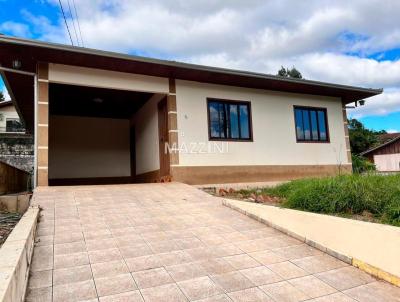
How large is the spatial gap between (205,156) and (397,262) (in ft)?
19.8

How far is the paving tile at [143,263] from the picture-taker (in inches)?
118

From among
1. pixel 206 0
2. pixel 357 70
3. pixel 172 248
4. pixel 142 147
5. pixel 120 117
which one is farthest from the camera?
pixel 357 70

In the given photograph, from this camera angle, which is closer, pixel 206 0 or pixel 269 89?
Result: pixel 206 0

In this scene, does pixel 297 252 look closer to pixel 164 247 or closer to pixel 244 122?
pixel 164 247

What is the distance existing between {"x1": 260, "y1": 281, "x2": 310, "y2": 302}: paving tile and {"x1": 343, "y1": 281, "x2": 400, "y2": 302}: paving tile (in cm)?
42

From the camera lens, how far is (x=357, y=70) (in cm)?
2731

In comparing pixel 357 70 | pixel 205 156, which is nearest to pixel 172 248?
pixel 205 156

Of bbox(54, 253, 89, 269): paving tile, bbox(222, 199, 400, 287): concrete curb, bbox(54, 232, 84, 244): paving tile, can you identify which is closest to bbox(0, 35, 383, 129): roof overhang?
bbox(54, 232, 84, 244): paving tile

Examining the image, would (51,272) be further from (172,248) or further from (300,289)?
(300,289)

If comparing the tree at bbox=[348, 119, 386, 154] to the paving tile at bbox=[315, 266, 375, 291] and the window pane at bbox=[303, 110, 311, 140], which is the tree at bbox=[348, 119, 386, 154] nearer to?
the window pane at bbox=[303, 110, 311, 140]

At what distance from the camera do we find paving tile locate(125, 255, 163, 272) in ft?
9.85

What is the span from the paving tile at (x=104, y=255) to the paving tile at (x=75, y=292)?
0.46m

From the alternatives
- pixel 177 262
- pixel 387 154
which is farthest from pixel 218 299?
pixel 387 154

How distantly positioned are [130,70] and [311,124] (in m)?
6.31
